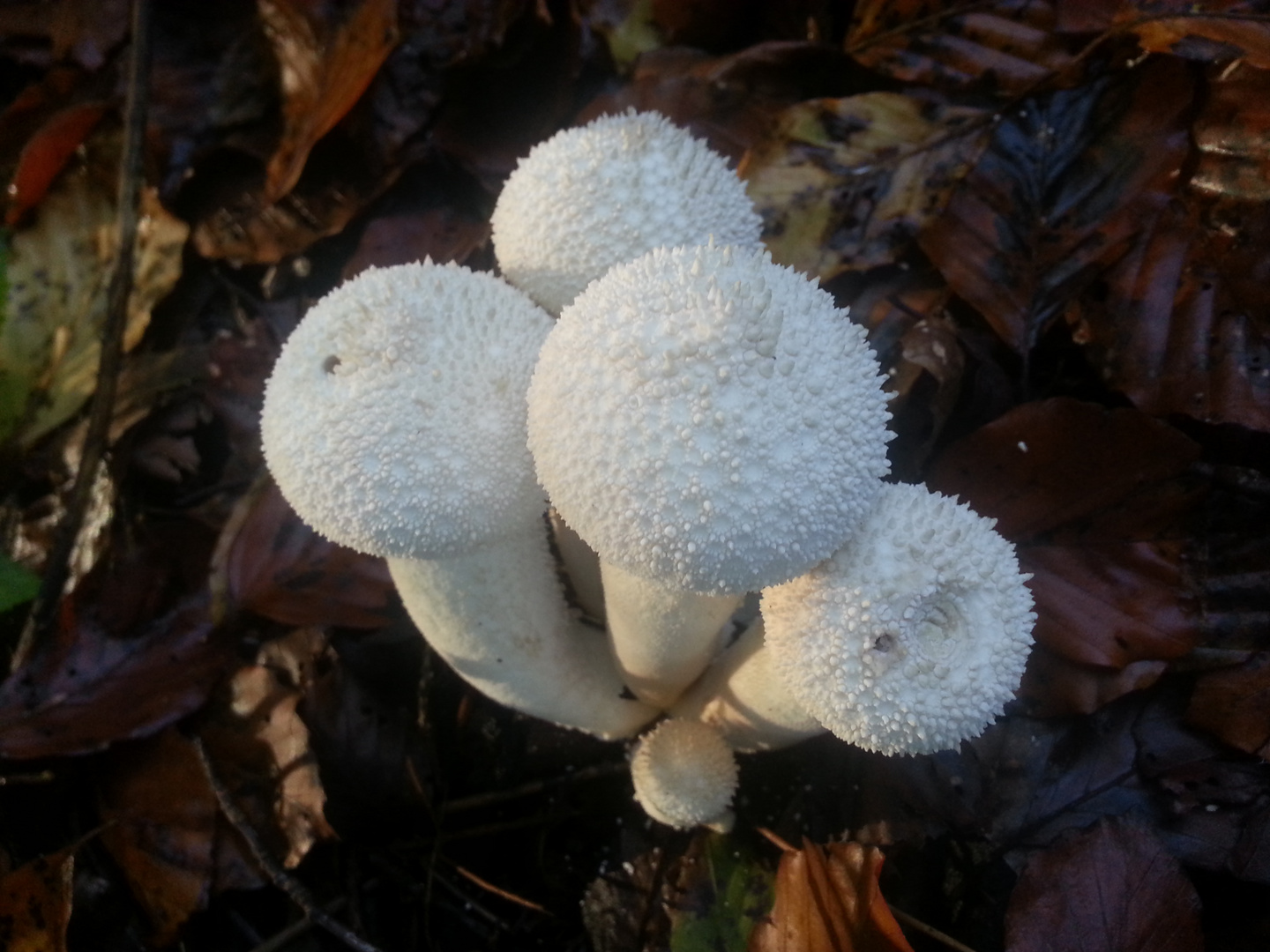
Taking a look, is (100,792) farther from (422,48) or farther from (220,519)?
(422,48)

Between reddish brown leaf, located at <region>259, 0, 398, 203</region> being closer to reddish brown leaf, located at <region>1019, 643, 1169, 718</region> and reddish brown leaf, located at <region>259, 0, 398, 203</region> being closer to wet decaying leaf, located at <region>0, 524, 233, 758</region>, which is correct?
wet decaying leaf, located at <region>0, 524, 233, 758</region>

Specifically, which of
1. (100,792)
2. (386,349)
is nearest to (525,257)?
(386,349)

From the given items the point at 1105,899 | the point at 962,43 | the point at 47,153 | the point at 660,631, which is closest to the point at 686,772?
the point at 660,631

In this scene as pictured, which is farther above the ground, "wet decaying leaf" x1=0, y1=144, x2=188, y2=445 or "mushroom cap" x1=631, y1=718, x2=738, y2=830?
"wet decaying leaf" x1=0, y1=144, x2=188, y2=445

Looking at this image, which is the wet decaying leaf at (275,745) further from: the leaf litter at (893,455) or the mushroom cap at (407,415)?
the mushroom cap at (407,415)

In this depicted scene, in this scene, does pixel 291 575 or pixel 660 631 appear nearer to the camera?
pixel 660 631

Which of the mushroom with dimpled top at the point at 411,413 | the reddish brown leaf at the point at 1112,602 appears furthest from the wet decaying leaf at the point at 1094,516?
the mushroom with dimpled top at the point at 411,413

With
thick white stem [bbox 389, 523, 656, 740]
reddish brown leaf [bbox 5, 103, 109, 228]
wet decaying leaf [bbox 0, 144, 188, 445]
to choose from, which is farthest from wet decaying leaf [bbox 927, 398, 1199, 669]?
reddish brown leaf [bbox 5, 103, 109, 228]

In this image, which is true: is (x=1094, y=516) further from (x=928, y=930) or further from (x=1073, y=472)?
(x=928, y=930)
